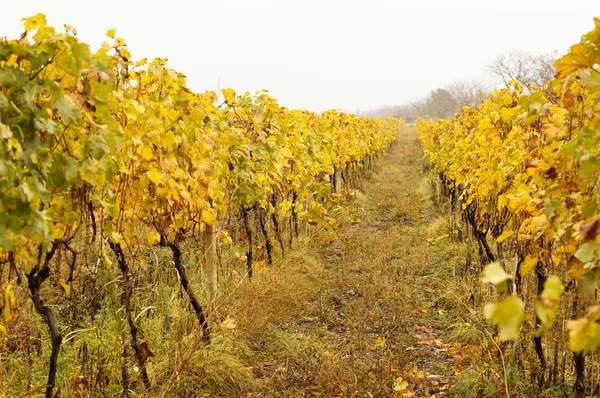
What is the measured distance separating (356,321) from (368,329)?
0.15 metres

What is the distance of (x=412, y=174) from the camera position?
50.0 ft

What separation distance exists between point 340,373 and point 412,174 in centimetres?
1226

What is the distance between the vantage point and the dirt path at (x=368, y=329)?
3480 mm

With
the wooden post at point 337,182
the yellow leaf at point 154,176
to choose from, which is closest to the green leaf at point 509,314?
the yellow leaf at point 154,176

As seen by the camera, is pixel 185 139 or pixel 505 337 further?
pixel 185 139

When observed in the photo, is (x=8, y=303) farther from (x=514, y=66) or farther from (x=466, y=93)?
(x=466, y=93)

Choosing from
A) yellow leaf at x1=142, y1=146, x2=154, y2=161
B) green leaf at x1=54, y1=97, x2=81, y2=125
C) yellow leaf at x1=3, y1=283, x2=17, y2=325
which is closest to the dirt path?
yellow leaf at x1=142, y1=146, x2=154, y2=161

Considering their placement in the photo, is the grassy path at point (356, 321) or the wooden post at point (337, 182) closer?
the grassy path at point (356, 321)

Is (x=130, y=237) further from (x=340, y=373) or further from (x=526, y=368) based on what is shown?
(x=526, y=368)

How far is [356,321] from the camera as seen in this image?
460 centimetres

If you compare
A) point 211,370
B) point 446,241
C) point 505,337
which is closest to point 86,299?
point 211,370

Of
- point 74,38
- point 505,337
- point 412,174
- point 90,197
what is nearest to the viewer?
point 505,337

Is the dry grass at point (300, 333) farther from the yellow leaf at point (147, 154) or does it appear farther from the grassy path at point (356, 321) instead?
the yellow leaf at point (147, 154)

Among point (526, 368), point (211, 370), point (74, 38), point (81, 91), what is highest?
point (74, 38)
